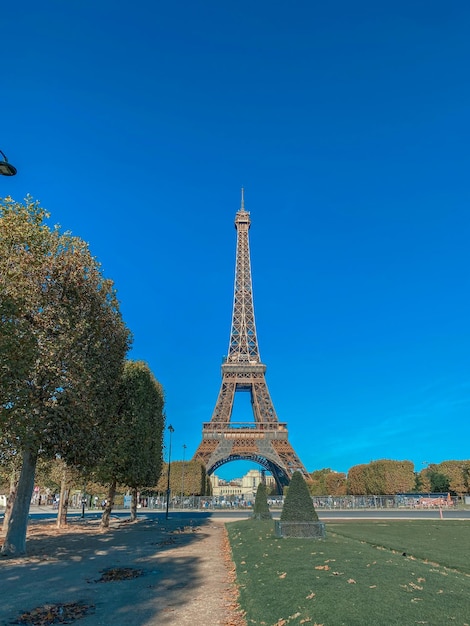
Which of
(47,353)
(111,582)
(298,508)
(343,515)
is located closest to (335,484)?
(343,515)

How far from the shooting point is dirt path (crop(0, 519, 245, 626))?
8.50 m

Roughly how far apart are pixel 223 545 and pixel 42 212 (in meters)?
15.2

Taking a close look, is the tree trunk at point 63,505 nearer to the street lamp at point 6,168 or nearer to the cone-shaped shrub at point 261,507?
the cone-shaped shrub at point 261,507

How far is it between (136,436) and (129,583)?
1688 centimetres

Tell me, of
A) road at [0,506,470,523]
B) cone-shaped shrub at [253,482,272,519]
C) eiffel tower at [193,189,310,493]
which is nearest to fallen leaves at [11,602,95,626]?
cone-shaped shrub at [253,482,272,519]

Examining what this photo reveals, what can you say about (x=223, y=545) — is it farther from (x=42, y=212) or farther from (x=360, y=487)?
(x=360, y=487)

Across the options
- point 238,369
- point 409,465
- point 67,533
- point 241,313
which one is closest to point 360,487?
point 409,465

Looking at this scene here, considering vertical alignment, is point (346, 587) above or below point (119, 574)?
above

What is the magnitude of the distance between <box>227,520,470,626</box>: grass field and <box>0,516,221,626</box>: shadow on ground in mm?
1479

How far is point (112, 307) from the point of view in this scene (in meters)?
20.8

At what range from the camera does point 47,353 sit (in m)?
16.0

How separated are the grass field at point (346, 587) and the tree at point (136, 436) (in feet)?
35.8

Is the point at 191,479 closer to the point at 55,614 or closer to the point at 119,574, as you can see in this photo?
the point at 119,574

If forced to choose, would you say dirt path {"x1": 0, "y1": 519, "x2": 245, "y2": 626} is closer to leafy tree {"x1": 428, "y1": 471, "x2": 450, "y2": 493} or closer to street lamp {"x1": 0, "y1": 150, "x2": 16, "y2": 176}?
street lamp {"x1": 0, "y1": 150, "x2": 16, "y2": 176}
